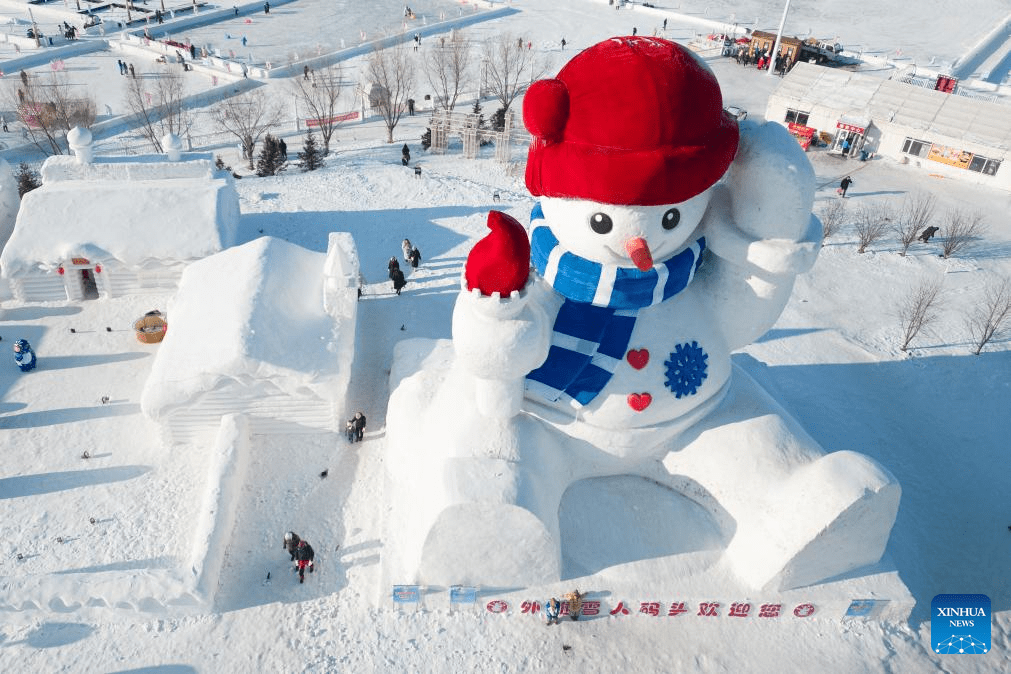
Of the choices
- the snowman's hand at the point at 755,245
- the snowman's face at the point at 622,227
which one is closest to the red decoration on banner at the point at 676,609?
the snowman's hand at the point at 755,245

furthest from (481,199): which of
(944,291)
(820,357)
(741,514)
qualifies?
(741,514)

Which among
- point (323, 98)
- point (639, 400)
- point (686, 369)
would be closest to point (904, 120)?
point (686, 369)

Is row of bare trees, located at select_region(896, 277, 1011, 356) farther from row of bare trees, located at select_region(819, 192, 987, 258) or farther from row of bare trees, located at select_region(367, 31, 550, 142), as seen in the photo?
row of bare trees, located at select_region(367, 31, 550, 142)

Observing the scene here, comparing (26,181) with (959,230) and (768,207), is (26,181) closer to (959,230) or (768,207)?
(768,207)

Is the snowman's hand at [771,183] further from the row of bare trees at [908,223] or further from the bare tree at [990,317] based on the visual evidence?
the row of bare trees at [908,223]

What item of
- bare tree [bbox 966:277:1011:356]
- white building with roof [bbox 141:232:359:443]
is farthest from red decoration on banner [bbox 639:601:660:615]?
bare tree [bbox 966:277:1011:356]

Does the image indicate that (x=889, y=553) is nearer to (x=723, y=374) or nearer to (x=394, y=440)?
(x=723, y=374)
